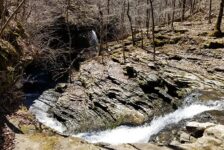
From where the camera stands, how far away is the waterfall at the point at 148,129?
1034 inches

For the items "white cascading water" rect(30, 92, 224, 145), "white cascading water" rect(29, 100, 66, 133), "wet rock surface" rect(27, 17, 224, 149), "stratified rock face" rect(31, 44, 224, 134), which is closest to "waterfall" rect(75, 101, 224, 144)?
"white cascading water" rect(30, 92, 224, 145)

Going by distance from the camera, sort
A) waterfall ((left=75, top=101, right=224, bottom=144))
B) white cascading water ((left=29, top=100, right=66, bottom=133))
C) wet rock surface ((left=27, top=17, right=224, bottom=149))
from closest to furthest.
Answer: waterfall ((left=75, top=101, right=224, bottom=144))
wet rock surface ((left=27, top=17, right=224, bottom=149))
white cascading water ((left=29, top=100, right=66, bottom=133))

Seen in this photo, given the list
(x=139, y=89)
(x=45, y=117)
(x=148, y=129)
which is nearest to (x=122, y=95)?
(x=139, y=89)

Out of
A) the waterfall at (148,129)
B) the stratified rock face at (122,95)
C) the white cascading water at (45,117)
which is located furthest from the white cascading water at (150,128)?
the white cascading water at (45,117)

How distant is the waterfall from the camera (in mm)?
26266

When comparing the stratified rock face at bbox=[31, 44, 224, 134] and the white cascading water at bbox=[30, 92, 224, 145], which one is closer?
the white cascading water at bbox=[30, 92, 224, 145]

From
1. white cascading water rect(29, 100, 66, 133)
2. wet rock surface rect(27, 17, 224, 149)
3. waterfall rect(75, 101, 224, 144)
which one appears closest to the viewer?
waterfall rect(75, 101, 224, 144)

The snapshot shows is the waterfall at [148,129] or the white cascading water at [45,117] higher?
the waterfall at [148,129]

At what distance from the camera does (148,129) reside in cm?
2752

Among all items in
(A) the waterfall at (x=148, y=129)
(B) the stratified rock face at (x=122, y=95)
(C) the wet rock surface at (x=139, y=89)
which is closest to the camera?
(A) the waterfall at (x=148, y=129)

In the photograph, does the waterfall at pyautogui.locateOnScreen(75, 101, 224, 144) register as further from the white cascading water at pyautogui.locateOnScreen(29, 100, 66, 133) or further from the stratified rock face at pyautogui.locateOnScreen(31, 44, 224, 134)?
the white cascading water at pyautogui.locateOnScreen(29, 100, 66, 133)

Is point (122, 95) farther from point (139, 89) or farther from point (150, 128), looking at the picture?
point (150, 128)

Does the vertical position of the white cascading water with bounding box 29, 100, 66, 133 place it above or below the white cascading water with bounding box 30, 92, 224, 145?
below

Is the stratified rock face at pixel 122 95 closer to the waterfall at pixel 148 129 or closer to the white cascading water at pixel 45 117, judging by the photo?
the white cascading water at pixel 45 117
